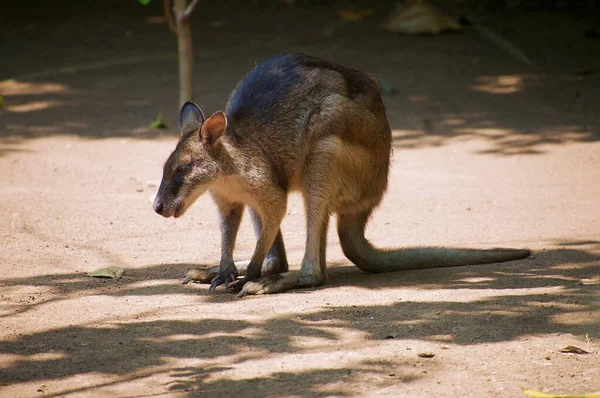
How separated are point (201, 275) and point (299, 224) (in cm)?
147

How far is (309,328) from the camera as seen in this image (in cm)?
433

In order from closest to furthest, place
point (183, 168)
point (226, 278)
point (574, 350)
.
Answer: point (574, 350)
point (183, 168)
point (226, 278)

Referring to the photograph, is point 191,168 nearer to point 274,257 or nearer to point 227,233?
point 227,233

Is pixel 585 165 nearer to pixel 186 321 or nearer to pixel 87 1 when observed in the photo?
pixel 186 321

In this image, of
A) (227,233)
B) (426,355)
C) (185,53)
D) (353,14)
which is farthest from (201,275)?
(353,14)

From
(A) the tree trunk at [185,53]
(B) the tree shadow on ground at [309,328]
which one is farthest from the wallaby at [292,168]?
(A) the tree trunk at [185,53]

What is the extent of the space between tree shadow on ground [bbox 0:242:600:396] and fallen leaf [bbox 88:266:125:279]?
0.08 metres

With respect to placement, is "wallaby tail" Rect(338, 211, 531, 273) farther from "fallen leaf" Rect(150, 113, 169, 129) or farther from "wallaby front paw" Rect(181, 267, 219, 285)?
"fallen leaf" Rect(150, 113, 169, 129)

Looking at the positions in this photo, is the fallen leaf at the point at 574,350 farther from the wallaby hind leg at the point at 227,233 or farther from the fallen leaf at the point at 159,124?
the fallen leaf at the point at 159,124

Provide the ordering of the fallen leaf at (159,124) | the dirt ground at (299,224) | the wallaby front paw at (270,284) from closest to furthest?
the dirt ground at (299,224)
the wallaby front paw at (270,284)
the fallen leaf at (159,124)

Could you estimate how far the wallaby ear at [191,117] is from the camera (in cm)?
533

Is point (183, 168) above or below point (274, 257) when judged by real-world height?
above

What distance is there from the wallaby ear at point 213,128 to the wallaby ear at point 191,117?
15cm

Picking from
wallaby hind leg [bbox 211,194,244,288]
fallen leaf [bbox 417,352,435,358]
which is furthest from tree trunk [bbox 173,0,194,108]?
fallen leaf [bbox 417,352,435,358]
